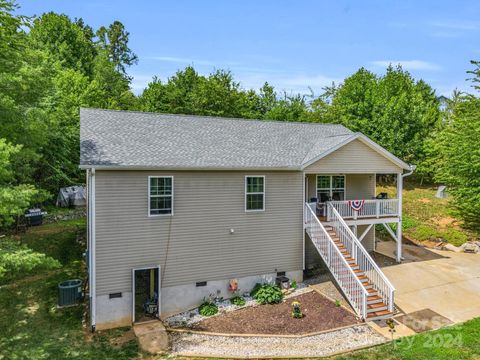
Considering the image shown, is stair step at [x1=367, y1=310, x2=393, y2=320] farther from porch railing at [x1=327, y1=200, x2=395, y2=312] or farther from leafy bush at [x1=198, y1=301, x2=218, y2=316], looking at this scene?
leafy bush at [x1=198, y1=301, x2=218, y2=316]

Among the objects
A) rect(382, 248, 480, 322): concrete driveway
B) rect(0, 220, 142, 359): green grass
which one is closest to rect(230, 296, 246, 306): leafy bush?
rect(0, 220, 142, 359): green grass

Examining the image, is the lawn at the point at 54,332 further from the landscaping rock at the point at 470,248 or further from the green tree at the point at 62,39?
the green tree at the point at 62,39

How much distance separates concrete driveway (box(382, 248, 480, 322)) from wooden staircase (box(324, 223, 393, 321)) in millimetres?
876

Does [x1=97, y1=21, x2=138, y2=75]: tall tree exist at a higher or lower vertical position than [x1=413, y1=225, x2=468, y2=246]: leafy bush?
higher

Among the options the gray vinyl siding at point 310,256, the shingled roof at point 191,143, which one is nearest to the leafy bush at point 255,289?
the gray vinyl siding at point 310,256

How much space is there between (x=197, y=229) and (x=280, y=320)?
13.9 feet

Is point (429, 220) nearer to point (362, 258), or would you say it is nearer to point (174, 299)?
point (362, 258)

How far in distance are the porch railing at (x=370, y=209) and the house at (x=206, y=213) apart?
55mm

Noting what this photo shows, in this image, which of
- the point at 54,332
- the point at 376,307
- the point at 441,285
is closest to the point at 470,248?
the point at 441,285

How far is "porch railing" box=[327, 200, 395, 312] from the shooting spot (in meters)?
11.4

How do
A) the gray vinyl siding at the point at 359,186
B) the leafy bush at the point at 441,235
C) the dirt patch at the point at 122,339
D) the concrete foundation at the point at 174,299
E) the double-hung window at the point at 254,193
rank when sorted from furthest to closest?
1. the leafy bush at the point at 441,235
2. the gray vinyl siding at the point at 359,186
3. the double-hung window at the point at 254,193
4. the concrete foundation at the point at 174,299
5. the dirt patch at the point at 122,339

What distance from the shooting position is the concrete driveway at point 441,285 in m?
11.7

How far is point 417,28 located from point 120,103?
33400 millimetres

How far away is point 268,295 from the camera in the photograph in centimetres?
1248
